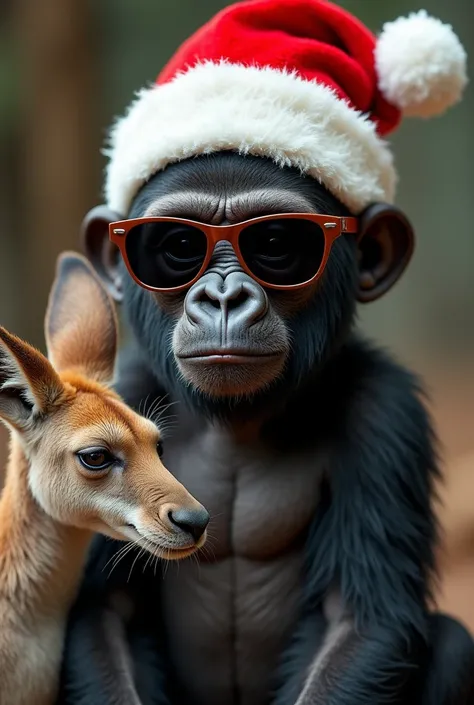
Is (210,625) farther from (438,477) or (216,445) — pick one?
(438,477)

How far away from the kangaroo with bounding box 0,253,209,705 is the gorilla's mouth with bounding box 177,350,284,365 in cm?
14

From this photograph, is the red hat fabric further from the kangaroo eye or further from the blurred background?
the blurred background

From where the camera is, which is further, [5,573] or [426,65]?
[426,65]

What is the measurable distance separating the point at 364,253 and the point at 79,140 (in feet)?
8.15

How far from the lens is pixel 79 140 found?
4246 millimetres

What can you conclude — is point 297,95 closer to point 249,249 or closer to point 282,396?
point 249,249

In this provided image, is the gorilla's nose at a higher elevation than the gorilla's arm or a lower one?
higher

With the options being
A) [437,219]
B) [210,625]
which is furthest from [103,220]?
[437,219]

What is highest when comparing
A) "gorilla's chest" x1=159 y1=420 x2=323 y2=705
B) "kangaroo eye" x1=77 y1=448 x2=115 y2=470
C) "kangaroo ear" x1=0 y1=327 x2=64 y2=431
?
"kangaroo ear" x1=0 y1=327 x2=64 y2=431

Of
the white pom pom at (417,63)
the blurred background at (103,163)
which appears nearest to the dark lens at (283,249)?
the white pom pom at (417,63)

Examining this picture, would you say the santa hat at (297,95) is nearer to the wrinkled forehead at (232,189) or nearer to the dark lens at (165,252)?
the wrinkled forehead at (232,189)

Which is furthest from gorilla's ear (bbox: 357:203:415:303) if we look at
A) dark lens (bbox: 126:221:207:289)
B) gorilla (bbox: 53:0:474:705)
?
dark lens (bbox: 126:221:207:289)

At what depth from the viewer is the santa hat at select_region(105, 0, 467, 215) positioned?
5.88ft

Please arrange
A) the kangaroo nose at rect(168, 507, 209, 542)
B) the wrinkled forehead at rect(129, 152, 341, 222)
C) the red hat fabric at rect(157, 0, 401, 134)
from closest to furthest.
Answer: the kangaroo nose at rect(168, 507, 209, 542) < the wrinkled forehead at rect(129, 152, 341, 222) < the red hat fabric at rect(157, 0, 401, 134)
